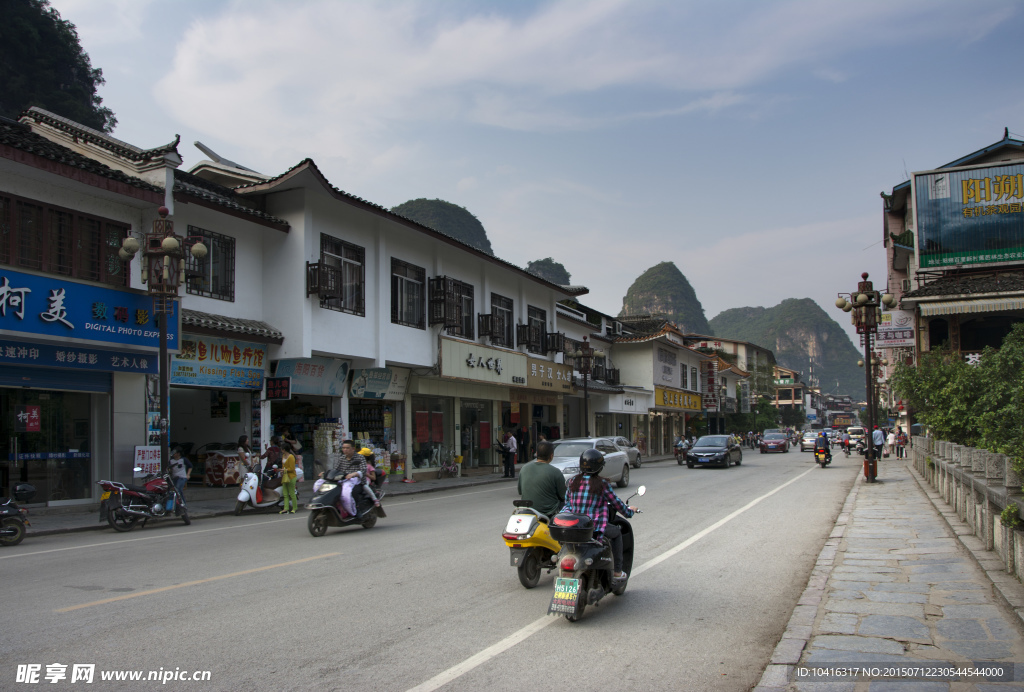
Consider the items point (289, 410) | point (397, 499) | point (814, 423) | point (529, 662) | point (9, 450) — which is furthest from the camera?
point (814, 423)

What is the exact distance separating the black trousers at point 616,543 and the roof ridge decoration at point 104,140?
1382 centimetres

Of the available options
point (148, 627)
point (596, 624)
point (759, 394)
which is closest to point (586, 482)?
point (596, 624)

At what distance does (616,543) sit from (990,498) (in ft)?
14.0

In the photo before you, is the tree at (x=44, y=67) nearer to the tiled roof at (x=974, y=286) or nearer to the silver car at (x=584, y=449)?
the silver car at (x=584, y=449)

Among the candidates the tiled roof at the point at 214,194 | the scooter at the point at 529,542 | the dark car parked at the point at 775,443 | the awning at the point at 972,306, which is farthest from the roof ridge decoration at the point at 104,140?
the dark car parked at the point at 775,443

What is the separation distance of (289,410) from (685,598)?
1665cm

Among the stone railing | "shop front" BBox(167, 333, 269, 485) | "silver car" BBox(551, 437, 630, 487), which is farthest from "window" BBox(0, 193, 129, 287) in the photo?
the stone railing

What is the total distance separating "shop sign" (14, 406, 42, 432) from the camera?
14.2 metres

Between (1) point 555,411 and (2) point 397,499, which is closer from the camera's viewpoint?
(2) point 397,499

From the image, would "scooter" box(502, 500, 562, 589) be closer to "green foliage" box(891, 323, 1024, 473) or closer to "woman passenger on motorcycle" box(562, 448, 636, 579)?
"woman passenger on motorcycle" box(562, 448, 636, 579)

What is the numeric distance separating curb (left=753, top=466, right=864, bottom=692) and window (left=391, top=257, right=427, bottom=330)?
630 inches

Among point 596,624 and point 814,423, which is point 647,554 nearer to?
point 596,624

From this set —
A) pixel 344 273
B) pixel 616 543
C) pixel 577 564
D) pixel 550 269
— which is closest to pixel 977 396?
pixel 616 543

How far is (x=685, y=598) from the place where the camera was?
6984 millimetres
